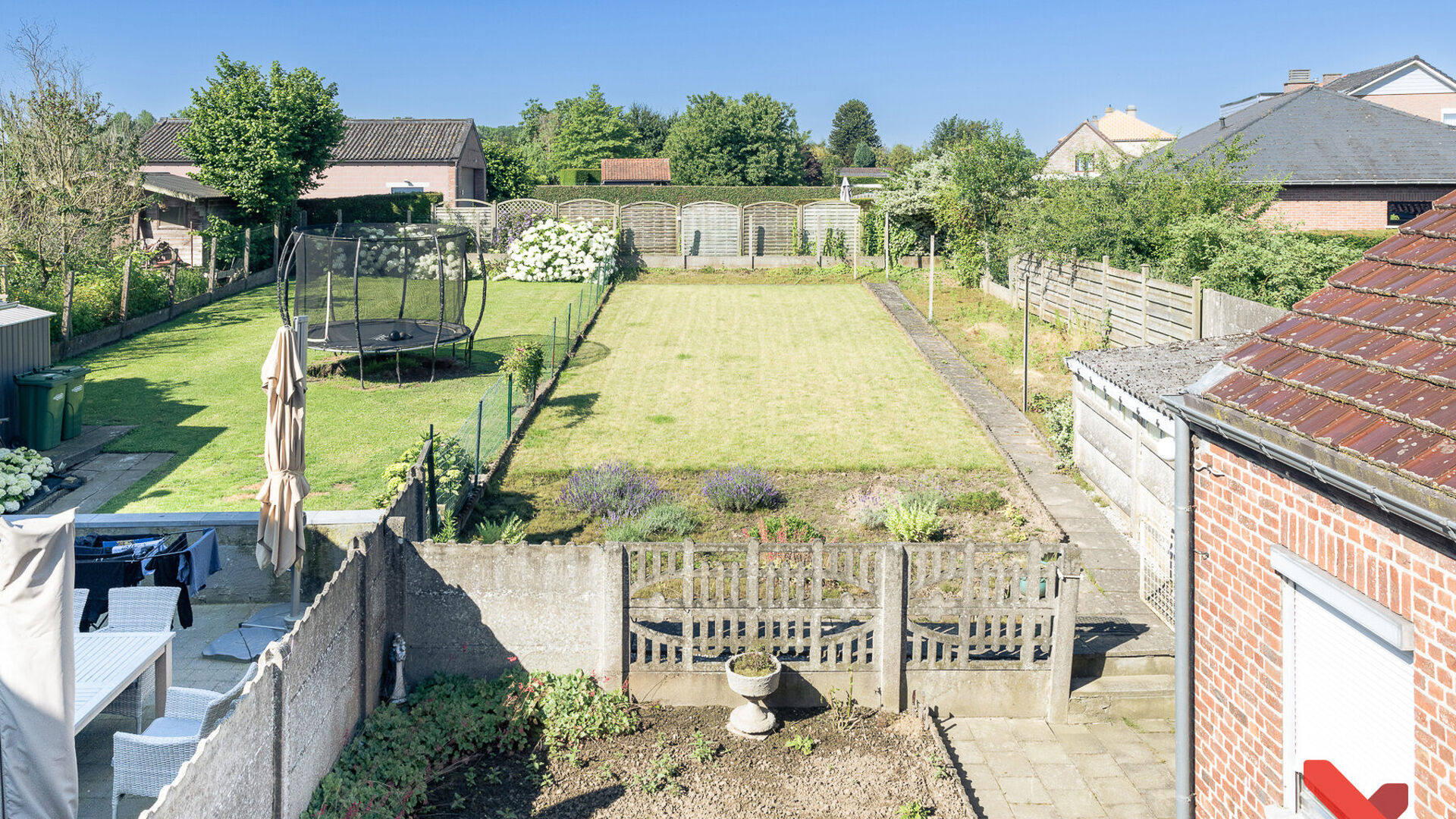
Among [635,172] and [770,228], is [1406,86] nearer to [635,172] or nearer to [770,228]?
[770,228]

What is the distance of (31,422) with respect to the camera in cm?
1441

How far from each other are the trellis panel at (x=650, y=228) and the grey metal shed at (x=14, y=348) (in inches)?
859

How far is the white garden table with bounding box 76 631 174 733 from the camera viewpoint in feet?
20.4

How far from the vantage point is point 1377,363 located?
434 centimetres

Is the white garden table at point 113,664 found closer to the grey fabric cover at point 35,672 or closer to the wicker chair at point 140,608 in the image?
the wicker chair at point 140,608

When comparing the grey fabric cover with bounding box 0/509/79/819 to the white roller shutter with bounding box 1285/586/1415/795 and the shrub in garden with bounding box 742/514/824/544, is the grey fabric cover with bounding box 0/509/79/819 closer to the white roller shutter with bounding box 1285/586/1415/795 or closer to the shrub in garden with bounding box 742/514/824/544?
the white roller shutter with bounding box 1285/586/1415/795

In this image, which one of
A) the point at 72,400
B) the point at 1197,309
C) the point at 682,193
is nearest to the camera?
the point at 1197,309

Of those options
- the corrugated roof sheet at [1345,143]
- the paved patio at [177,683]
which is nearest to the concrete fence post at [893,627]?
the paved patio at [177,683]

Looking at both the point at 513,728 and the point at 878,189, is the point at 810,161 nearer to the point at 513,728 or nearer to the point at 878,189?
the point at 878,189

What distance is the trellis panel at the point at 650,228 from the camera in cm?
3566

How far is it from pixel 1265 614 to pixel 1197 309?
1021cm

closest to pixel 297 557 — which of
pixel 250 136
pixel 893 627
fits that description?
pixel 893 627

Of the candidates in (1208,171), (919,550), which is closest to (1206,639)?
(919,550)

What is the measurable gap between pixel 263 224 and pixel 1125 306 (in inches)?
999
